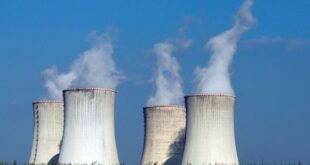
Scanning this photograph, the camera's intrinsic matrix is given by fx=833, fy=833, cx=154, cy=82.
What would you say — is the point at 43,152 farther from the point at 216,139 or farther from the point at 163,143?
the point at 216,139

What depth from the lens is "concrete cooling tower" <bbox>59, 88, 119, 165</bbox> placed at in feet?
92.7

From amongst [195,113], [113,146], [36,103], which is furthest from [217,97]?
[36,103]

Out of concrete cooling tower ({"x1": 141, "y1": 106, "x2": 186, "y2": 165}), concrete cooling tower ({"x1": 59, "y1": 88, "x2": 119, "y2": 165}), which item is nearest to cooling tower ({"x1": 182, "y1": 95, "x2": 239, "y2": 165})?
concrete cooling tower ({"x1": 59, "y1": 88, "x2": 119, "y2": 165})

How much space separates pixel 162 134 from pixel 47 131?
441cm

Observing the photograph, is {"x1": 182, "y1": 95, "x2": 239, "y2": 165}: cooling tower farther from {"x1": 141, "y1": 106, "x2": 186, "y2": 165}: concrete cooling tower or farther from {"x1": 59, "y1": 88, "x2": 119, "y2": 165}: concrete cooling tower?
{"x1": 141, "y1": 106, "x2": 186, "y2": 165}: concrete cooling tower

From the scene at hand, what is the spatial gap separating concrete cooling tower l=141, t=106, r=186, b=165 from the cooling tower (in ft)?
13.4

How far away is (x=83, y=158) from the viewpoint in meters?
28.2

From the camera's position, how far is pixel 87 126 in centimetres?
2831

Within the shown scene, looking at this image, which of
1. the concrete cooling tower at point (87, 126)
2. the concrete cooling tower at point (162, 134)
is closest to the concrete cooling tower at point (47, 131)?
the concrete cooling tower at point (87, 126)

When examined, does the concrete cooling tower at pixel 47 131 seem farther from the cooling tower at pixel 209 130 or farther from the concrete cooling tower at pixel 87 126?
the cooling tower at pixel 209 130

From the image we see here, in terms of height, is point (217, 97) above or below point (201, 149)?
above

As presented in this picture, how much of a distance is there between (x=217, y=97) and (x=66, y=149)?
5491mm

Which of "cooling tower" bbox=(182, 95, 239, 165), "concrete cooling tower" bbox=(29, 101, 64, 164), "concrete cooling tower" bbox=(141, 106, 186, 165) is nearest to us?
"cooling tower" bbox=(182, 95, 239, 165)

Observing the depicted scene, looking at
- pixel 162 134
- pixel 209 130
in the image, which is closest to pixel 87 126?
pixel 209 130
